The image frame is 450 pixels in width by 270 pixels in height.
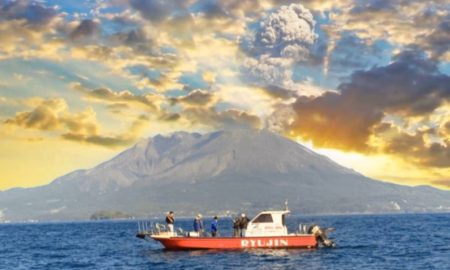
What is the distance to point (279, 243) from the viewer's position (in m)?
70.2

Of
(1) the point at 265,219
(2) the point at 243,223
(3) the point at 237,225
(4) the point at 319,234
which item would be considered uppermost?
(1) the point at 265,219

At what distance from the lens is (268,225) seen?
230 ft

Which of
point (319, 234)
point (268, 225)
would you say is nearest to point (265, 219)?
point (268, 225)

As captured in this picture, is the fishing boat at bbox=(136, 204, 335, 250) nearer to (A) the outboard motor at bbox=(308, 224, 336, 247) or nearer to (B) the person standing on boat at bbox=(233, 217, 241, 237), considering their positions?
(B) the person standing on boat at bbox=(233, 217, 241, 237)

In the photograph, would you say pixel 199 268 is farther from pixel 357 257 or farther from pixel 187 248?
pixel 357 257

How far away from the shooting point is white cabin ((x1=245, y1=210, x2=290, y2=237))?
69938 millimetres

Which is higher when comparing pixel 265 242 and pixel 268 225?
pixel 268 225

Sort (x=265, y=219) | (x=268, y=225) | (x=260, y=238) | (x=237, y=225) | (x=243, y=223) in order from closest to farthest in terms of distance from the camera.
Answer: (x=260, y=238) < (x=265, y=219) < (x=268, y=225) < (x=243, y=223) < (x=237, y=225)

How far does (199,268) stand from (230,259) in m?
6.59

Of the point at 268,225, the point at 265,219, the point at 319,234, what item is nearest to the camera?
the point at 265,219

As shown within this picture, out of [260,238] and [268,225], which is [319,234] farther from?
[260,238]

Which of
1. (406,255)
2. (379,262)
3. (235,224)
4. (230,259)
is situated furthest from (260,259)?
(406,255)

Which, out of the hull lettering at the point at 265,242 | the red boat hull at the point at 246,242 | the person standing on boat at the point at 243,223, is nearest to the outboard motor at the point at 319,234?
the red boat hull at the point at 246,242

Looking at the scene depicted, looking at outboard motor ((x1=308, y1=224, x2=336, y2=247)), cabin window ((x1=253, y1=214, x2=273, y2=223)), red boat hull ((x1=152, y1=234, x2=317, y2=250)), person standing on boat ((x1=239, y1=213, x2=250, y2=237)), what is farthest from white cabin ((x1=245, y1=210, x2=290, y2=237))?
outboard motor ((x1=308, y1=224, x2=336, y2=247))
